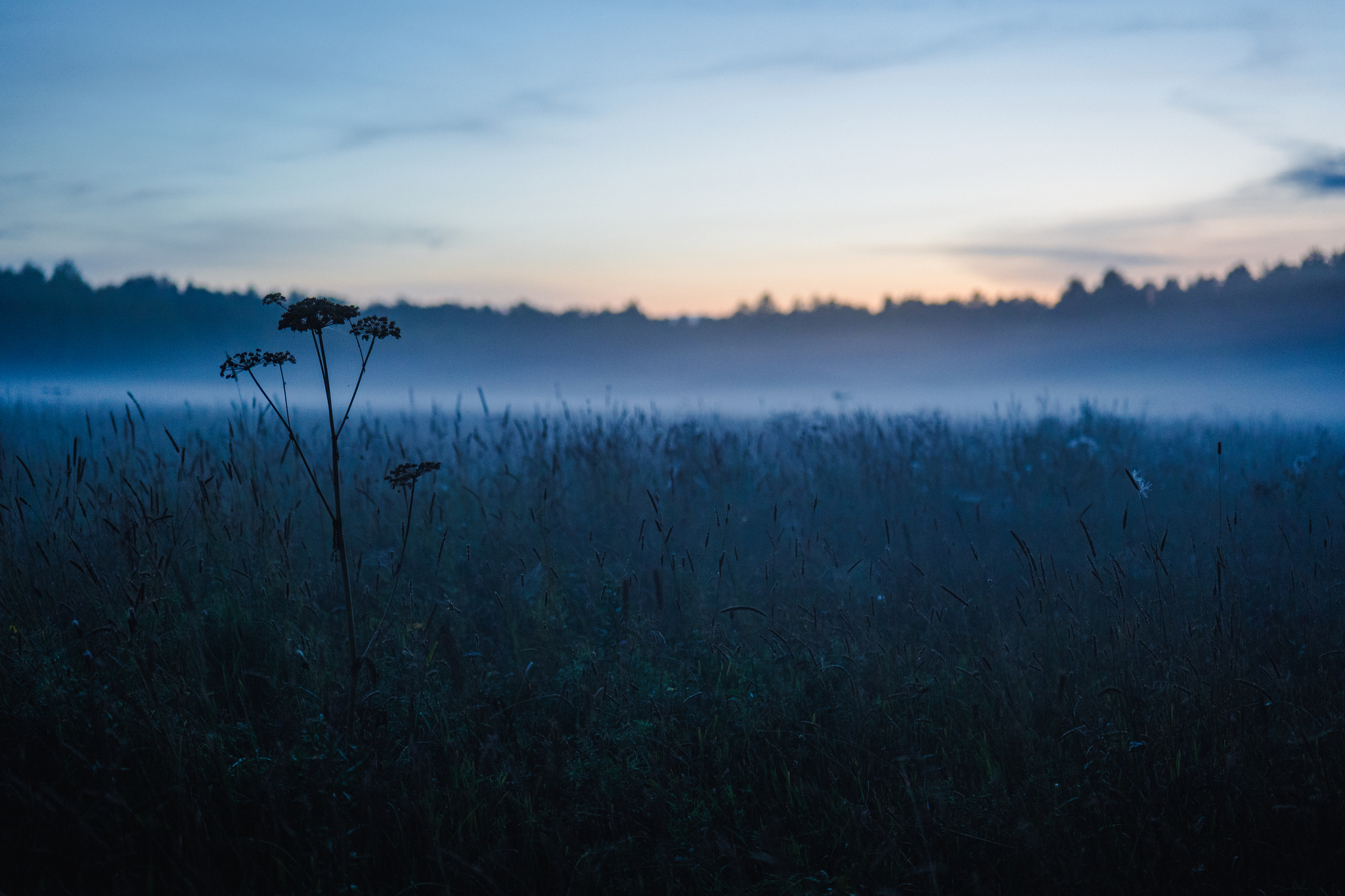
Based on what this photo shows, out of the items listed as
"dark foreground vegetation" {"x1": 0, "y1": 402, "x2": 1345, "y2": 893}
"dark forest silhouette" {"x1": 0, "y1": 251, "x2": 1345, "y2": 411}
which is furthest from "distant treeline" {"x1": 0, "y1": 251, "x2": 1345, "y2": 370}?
"dark foreground vegetation" {"x1": 0, "y1": 402, "x2": 1345, "y2": 893}

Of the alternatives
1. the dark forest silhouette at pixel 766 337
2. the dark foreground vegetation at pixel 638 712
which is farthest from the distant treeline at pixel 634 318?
the dark foreground vegetation at pixel 638 712

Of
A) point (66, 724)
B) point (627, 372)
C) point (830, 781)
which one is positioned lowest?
point (830, 781)

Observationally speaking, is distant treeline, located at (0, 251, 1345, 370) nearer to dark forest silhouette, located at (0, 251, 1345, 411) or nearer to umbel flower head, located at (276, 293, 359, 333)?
dark forest silhouette, located at (0, 251, 1345, 411)

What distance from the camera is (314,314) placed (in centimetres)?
256

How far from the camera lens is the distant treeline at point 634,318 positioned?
2414 cm

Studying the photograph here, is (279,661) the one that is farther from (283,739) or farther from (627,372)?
(627,372)

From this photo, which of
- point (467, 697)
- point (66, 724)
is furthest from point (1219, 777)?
point (66, 724)

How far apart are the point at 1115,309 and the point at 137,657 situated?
48.5 meters

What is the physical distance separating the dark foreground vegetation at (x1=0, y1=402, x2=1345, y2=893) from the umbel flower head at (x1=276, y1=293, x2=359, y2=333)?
2.73 ft

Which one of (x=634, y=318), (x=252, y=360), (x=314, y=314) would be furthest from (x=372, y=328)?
(x=634, y=318)

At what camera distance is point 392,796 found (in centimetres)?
223

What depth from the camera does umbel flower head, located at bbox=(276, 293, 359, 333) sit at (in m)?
2.51

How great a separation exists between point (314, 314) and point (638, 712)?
2026 millimetres

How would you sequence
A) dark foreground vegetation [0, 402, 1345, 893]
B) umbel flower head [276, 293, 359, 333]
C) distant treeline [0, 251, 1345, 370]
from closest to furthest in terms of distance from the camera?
dark foreground vegetation [0, 402, 1345, 893], umbel flower head [276, 293, 359, 333], distant treeline [0, 251, 1345, 370]
